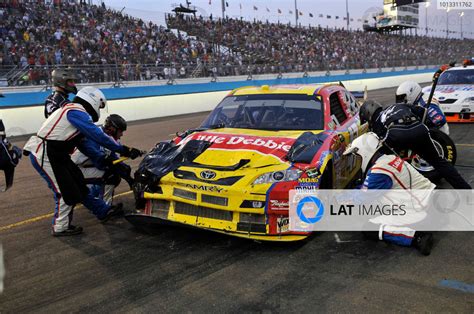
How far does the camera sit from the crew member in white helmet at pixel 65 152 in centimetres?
418

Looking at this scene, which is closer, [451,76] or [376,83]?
[451,76]

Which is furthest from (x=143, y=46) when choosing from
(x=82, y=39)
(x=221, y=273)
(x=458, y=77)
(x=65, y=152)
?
(x=221, y=273)

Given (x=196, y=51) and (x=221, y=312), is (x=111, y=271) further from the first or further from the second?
(x=196, y=51)

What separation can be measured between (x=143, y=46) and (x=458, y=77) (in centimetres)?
1398

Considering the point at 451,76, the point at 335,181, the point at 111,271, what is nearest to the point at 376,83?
the point at 451,76

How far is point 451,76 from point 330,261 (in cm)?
959

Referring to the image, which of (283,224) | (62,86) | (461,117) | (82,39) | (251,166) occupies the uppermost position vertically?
(82,39)

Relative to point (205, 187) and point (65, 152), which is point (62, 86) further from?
point (205, 187)

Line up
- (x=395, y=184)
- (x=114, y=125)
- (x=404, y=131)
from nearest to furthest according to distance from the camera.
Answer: (x=395, y=184) < (x=404, y=131) < (x=114, y=125)

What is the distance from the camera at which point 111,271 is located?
344cm

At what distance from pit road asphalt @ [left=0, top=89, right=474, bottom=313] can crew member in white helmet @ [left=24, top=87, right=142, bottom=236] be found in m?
0.31

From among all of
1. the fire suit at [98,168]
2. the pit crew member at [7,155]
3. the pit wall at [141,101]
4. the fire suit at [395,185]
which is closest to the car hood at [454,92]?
the fire suit at [395,185]

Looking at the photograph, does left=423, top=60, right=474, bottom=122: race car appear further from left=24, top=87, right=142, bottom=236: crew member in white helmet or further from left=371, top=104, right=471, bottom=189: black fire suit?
left=24, top=87, right=142, bottom=236: crew member in white helmet

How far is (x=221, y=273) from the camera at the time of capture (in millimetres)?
3316
